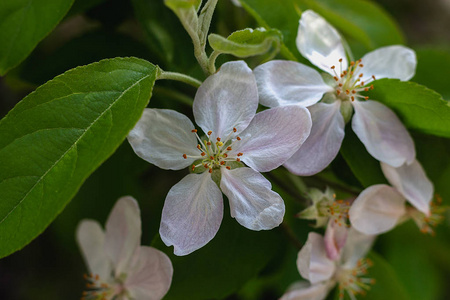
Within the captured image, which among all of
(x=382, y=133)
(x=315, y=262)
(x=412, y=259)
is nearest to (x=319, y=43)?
(x=382, y=133)

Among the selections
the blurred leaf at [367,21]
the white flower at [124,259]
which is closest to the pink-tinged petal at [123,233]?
the white flower at [124,259]

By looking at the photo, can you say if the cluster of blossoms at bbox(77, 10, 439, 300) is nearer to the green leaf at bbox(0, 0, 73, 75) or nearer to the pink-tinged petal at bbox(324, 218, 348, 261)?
the pink-tinged petal at bbox(324, 218, 348, 261)

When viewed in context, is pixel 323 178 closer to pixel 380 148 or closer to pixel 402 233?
pixel 380 148

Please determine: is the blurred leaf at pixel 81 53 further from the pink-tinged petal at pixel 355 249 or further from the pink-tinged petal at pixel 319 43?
the pink-tinged petal at pixel 355 249

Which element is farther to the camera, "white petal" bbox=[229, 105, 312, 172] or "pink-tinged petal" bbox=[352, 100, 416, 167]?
"pink-tinged petal" bbox=[352, 100, 416, 167]

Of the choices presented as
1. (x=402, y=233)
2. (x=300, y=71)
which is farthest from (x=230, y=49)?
(x=402, y=233)

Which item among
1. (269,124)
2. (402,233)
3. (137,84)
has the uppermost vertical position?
(137,84)

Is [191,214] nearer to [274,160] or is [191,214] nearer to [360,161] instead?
[274,160]

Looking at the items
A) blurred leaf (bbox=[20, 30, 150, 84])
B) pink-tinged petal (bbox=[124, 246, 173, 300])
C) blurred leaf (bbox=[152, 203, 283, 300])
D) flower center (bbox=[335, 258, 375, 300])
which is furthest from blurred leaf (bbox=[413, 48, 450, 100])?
pink-tinged petal (bbox=[124, 246, 173, 300])
